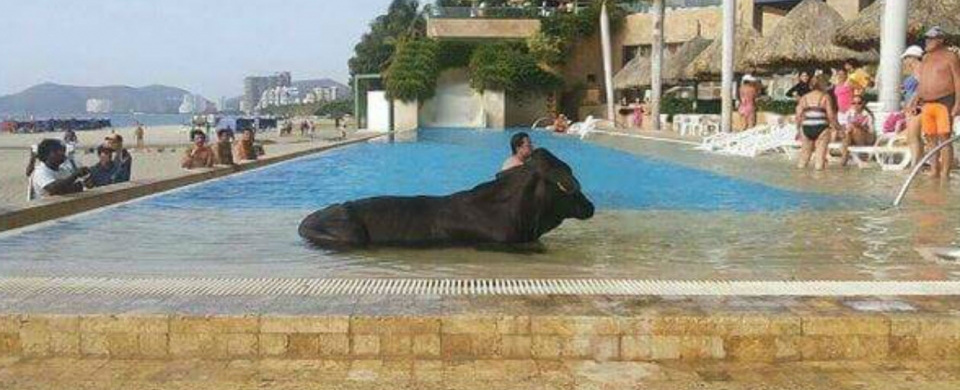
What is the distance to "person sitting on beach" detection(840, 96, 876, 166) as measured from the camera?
1438 cm

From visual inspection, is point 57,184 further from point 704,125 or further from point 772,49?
point 704,125

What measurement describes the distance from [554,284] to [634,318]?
89cm

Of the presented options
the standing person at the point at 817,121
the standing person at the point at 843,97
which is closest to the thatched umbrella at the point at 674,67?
the standing person at the point at 843,97

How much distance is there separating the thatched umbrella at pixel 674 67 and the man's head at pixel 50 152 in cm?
2409

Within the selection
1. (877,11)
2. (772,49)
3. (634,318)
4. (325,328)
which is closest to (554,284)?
(634,318)

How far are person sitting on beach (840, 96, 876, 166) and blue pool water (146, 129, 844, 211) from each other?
212 centimetres

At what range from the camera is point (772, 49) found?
73.6 ft

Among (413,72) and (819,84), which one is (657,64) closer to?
(413,72)

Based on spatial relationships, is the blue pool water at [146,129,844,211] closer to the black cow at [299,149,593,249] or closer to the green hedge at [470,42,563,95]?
the black cow at [299,149,593,249]

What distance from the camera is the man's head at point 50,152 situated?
9.35m

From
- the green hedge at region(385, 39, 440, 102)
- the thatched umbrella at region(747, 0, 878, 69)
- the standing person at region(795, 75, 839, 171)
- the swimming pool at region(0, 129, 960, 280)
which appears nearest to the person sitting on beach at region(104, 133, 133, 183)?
the swimming pool at region(0, 129, 960, 280)

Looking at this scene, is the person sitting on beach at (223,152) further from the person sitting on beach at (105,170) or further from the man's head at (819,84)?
the man's head at (819,84)

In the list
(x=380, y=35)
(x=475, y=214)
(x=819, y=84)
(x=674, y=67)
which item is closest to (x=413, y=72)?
(x=674, y=67)

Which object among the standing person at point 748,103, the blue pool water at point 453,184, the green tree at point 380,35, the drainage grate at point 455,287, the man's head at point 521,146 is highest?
the green tree at point 380,35
